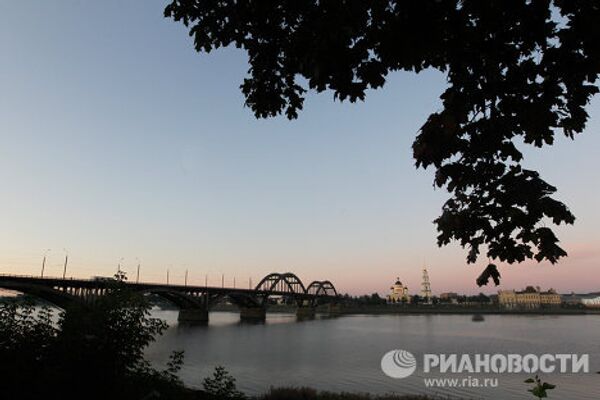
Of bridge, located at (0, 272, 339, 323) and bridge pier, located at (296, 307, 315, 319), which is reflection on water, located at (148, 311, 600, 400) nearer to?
bridge, located at (0, 272, 339, 323)

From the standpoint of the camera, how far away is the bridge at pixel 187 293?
211 ft

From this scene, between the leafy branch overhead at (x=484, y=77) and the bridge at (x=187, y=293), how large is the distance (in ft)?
30.2

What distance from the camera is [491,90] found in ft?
14.0

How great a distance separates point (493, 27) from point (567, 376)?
1383 inches

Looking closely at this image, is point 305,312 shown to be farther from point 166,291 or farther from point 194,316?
point 166,291

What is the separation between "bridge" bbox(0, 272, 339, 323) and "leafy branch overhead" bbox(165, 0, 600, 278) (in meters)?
9.22

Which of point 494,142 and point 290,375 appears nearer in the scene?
point 494,142

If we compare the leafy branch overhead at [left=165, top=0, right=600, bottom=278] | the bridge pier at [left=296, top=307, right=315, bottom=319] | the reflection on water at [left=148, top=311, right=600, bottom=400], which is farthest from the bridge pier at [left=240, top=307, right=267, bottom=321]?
the leafy branch overhead at [left=165, top=0, right=600, bottom=278]

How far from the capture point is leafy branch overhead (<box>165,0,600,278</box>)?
4000 millimetres

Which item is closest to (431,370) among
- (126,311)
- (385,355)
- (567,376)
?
(567,376)

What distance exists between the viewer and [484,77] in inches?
171

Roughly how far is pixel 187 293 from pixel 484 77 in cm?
11612

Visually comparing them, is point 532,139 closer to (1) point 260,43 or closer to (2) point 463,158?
(2) point 463,158

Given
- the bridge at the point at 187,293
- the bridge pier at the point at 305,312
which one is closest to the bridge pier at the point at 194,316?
the bridge at the point at 187,293
